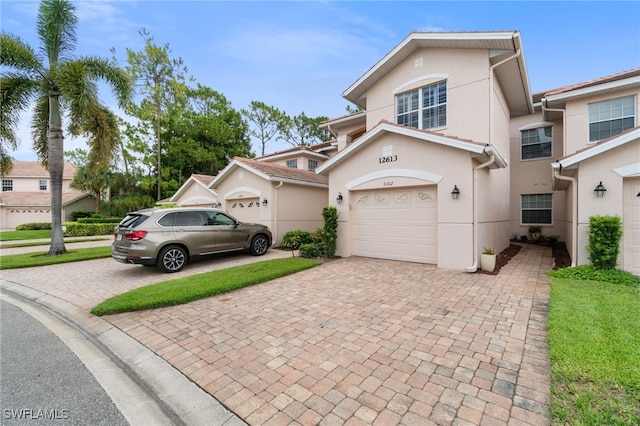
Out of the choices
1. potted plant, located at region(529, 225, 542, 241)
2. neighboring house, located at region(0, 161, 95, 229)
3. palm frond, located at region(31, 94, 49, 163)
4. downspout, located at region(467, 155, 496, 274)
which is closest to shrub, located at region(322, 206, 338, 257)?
downspout, located at region(467, 155, 496, 274)

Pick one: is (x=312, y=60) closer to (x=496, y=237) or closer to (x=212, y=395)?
(x=496, y=237)

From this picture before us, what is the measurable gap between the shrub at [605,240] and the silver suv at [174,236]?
9.99 meters

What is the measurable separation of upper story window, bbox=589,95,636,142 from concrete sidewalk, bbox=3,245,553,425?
728cm

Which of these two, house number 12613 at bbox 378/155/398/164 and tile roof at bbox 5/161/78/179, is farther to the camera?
tile roof at bbox 5/161/78/179

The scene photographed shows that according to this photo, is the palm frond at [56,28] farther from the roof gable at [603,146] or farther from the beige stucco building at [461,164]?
the roof gable at [603,146]

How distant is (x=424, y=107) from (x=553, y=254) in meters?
7.22

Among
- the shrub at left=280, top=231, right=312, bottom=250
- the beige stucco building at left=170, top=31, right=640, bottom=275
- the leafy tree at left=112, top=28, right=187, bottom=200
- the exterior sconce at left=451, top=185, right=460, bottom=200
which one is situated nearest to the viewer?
the beige stucco building at left=170, top=31, right=640, bottom=275

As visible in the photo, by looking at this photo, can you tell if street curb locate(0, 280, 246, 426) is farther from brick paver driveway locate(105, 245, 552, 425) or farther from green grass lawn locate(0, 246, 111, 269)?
green grass lawn locate(0, 246, 111, 269)

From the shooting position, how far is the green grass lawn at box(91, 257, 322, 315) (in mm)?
5343

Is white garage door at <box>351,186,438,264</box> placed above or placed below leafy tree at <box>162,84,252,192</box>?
below

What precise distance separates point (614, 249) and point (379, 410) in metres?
7.58

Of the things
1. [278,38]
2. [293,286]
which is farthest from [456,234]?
[278,38]

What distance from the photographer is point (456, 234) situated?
7848 mm

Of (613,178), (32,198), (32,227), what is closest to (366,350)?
(613,178)
